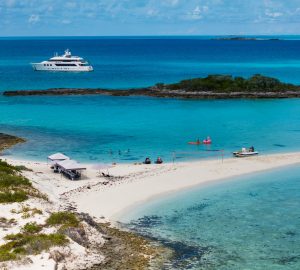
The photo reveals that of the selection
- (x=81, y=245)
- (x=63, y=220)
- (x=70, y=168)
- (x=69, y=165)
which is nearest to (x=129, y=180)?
(x=70, y=168)

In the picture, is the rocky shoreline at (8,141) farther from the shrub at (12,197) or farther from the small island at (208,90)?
the small island at (208,90)

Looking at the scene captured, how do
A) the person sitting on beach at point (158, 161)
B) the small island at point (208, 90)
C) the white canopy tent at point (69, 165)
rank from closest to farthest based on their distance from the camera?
1. the white canopy tent at point (69, 165)
2. the person sitting on beach at point (158, 161)
3. the small island at point (208, 90)

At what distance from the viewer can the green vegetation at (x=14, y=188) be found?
28219 millimetres

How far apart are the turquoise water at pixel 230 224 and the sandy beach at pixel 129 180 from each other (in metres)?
1.18

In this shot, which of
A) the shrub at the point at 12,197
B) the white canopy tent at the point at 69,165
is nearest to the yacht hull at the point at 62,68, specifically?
the white canopy tent at the point at 69,165

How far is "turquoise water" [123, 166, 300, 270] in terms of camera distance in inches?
925

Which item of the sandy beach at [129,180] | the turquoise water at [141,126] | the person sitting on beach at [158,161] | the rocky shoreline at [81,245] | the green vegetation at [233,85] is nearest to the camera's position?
the rocky shoreline at [81,245]

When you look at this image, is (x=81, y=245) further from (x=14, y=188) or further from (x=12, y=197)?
(x=14, y=188)

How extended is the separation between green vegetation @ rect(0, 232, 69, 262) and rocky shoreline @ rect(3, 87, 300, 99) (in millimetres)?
56633

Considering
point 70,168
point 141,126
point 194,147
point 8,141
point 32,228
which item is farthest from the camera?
point 141,126

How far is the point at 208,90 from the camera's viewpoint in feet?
272

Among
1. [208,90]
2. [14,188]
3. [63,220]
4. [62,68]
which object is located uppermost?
[62,68]

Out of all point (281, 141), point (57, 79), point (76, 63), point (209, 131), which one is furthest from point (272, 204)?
point (76, 63)

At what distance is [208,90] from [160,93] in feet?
24.9
